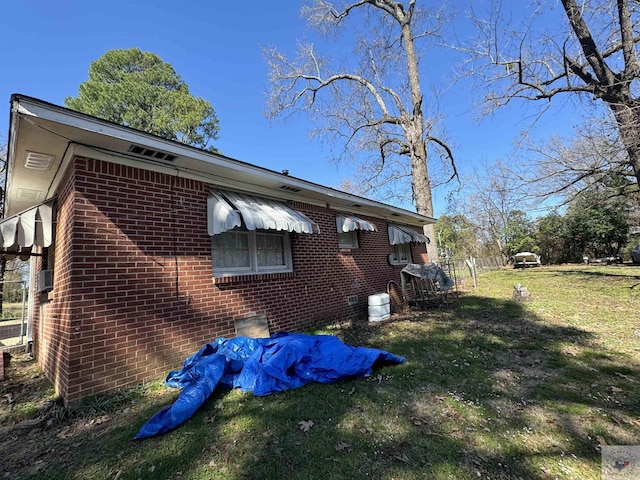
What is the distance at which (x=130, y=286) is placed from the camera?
4.07m

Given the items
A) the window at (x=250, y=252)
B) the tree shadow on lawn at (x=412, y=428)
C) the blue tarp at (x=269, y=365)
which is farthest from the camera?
the window at (x=250, y=252)

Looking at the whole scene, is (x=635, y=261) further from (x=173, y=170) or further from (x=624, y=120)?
(x=173, y=170)

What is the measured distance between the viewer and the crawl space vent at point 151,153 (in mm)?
4176

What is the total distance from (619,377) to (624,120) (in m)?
8.51

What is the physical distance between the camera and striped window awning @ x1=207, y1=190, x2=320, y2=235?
188 inches

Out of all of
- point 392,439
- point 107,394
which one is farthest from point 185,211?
point 392,439

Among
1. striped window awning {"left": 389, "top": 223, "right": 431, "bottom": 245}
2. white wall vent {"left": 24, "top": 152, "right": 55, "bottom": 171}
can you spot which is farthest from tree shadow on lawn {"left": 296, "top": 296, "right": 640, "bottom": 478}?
white wall vent {"left": 24, "top": 152, "right": 55, "bottom": 171}

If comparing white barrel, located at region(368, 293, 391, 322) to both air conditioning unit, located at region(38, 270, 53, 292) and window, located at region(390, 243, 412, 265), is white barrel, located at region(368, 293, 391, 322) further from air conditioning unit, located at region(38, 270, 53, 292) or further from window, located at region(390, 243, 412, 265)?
air conditioning unit, located at region(38, 270, 53, 292)

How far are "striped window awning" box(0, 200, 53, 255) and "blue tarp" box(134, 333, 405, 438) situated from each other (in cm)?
295

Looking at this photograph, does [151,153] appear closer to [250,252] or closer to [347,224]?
[250,252]

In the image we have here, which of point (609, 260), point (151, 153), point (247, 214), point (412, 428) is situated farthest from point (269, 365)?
point (609, 260)

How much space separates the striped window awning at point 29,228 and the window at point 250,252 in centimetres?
252

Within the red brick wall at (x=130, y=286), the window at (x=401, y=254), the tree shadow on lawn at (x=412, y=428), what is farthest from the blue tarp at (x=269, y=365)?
the window at (x=401, y=254)

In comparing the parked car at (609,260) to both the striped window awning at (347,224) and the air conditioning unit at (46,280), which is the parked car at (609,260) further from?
the air conditioning unit at (46,280)
